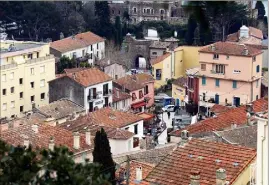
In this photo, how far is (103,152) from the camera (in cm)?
321

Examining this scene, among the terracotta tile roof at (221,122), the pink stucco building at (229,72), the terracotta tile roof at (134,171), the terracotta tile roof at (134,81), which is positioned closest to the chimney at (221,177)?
the terracotta tile roof at (134,171)

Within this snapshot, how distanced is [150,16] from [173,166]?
8.10m

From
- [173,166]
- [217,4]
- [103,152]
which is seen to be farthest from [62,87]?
[217,4]

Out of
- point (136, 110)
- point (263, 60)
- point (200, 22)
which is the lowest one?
point (136, 110)

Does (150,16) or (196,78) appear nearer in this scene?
(196,78)

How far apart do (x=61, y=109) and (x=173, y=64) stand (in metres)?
4.72

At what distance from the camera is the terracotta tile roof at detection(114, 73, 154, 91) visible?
33.7 feet

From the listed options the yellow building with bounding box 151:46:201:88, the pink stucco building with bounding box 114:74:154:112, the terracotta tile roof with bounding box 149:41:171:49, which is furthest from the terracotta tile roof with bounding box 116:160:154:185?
the terracotta tile roof with bounding box 149:41:171:49

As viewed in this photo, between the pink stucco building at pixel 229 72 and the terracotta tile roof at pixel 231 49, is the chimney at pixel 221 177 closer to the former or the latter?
the pink stucco building at pixel 229 72

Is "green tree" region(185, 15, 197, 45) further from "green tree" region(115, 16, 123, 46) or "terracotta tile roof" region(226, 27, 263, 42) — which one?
"green tree" region(115, 16, 123, 46)

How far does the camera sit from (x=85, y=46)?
11.4 meters

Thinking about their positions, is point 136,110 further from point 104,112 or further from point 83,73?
point 104,112

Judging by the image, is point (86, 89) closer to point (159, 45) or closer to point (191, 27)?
point (191, 27)

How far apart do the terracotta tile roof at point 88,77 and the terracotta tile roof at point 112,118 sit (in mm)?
1326
